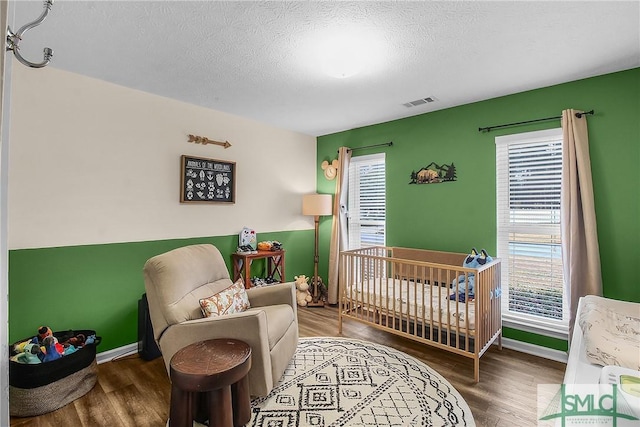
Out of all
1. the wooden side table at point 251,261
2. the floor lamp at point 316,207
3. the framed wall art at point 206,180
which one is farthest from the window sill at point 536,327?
the framed wall art at point 206,180

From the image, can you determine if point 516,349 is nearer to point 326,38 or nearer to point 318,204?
point 318,204

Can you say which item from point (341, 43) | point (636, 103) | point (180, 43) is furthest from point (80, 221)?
point (636, 103)

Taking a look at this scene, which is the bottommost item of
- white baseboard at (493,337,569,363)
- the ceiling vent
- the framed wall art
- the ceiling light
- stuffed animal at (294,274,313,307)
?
white baseboard at (493,337,569,363)

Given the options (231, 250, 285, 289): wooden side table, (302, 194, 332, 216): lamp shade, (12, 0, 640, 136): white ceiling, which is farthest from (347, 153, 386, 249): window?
(12, 0, 640, 136): white ceiling

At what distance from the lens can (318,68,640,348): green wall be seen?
7.77 ft

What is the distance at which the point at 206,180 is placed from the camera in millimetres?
3307

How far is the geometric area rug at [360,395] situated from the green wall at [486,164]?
48.3 inches

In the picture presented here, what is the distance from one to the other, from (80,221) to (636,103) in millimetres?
4431

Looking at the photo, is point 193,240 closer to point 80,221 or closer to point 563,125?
point 80,221

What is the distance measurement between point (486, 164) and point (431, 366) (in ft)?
6.37

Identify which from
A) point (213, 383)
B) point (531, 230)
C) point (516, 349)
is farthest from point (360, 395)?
point (531, 230)

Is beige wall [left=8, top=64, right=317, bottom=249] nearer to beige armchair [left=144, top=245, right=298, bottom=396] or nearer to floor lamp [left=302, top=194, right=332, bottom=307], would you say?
floor lamp [left=302, top=194, right=332, bottom=307]

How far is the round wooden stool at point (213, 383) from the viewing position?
1.57m

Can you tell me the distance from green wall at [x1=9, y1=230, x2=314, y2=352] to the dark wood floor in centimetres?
36
